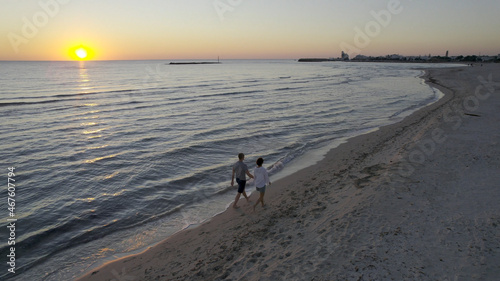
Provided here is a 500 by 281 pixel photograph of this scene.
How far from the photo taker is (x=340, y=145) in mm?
17641

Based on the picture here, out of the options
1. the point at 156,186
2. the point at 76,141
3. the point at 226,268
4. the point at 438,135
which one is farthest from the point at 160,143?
the point at 438,135

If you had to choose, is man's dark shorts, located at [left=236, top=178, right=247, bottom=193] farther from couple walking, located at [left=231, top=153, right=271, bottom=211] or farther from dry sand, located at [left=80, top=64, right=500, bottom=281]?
dry sand, located at [left=80, top=64, right=500, bottom=281]

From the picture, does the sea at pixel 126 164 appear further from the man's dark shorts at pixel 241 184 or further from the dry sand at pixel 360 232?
the dry sand at pixel 360 232

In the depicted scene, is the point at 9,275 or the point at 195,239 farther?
the point at 195,239

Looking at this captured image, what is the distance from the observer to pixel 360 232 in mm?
6801

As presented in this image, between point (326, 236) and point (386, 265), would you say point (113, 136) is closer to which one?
point (326, 236)

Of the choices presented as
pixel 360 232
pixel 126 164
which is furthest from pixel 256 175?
pixel 126 164

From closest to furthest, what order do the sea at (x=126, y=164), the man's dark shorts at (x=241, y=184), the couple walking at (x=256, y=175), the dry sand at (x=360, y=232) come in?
1. the dry sand at (x=360, y=232)
2. the sea at (x=126, y=164)
3. the couple walking at (x=256, y=175)
4. the man's dark shorts at (x=241, y=184)

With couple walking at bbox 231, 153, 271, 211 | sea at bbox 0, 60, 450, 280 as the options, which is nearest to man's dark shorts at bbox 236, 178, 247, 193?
couple walking at bbox 231, 153, 271, 211

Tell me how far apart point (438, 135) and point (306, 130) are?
881cm

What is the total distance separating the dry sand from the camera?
5680 mm

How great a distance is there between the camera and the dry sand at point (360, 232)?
5.68 m

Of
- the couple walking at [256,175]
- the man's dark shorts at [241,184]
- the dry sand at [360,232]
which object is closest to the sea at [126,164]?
the man's dark shorts at [241,184]

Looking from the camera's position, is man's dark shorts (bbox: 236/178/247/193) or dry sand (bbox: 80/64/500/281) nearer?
dry sand (bbox: 80/64/500/281)
